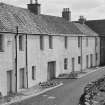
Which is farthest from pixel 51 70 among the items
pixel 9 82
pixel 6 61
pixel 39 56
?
pixel 6 61

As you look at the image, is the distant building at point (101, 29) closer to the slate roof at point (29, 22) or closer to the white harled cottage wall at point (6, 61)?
the slate roof at point (29, 22)

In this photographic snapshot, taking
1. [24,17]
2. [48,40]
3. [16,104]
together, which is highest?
[24,17]

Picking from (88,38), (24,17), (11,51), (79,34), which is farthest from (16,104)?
(88,38)

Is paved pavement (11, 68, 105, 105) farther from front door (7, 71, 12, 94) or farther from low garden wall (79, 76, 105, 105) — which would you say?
front door (7, 71, 12, 94)

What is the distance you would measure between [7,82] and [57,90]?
4.83 m

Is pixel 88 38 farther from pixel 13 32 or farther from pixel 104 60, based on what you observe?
pixel 13 32

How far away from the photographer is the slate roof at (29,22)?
2552 cm

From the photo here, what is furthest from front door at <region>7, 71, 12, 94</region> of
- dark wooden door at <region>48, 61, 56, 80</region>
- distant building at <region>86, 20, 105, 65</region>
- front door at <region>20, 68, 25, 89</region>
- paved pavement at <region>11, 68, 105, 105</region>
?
→ distant building at <region>86, 20, 105, 65</region>

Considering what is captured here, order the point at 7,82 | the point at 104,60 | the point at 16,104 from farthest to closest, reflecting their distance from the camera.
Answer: the point at 104,60, the point at 7,82, the point at 16,104

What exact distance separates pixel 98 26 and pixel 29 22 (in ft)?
86.8

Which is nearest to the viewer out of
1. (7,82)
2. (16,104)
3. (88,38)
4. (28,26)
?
(16,104)

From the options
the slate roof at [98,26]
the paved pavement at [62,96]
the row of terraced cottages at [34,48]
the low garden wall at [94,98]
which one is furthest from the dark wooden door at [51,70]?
the slate roof at [98,26]

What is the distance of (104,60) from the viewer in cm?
5156

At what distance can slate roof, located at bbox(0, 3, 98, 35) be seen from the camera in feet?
83.7
